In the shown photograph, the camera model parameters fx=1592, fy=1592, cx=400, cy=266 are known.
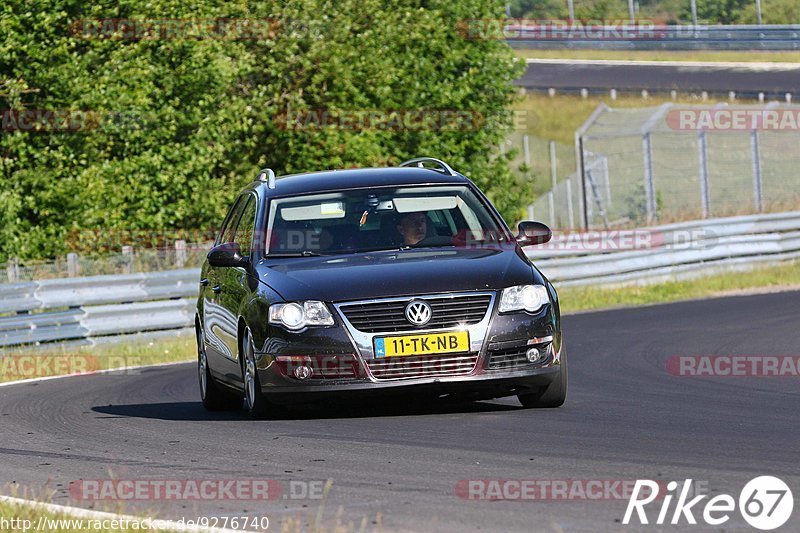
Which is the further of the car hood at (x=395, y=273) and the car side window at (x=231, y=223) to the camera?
the car side window at (x=231, y=223)

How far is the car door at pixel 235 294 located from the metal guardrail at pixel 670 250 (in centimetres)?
1271

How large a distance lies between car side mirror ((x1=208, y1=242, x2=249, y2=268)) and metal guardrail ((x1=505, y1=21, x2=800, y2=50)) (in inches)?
1983

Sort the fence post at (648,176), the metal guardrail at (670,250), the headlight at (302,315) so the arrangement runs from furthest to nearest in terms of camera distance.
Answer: the fence post at (648,176) → the metal guardrail at (670,250) → the headlight at (302,315)

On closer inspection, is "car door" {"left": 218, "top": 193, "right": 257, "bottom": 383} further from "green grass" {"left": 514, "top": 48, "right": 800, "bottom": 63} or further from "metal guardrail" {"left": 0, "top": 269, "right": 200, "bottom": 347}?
"green grass" {"left": 514, "top": 48, "right": 800, "bottom": 63}

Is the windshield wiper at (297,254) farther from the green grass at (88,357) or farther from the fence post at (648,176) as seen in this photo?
the fence post at (648,176)

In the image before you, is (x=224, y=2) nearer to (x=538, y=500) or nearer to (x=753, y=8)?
(x=538, y=500)

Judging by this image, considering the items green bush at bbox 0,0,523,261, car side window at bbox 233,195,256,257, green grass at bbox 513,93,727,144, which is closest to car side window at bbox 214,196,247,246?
car side window at bbox 233,195,256,257

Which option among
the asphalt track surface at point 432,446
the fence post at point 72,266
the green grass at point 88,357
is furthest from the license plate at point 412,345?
the fence post at point 72,266

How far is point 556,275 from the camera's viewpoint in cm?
2434

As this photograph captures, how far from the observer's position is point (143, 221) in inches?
1154

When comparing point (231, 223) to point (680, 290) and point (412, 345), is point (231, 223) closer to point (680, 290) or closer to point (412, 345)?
point (412, 345)

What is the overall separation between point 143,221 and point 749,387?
762 inches

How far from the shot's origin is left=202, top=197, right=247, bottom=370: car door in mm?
11047

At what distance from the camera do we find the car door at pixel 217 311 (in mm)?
11047
